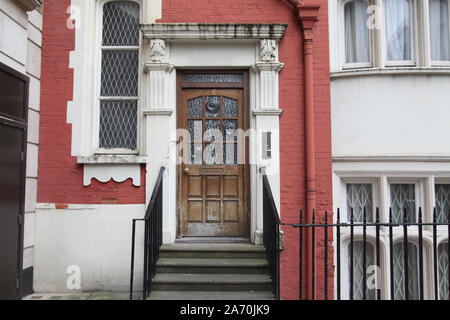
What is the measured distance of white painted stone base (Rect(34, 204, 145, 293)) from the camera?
4285mm

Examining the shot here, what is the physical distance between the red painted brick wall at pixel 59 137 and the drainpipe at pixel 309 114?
2266mm

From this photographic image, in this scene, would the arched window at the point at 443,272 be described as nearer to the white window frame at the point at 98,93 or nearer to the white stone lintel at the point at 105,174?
the white stone lintel at the point at 105,174

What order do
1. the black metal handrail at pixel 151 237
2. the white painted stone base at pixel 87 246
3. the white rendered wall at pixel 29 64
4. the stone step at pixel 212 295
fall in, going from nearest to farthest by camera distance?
the black metal handrail at pixel 151 237 → the stone step at pixel 212 295 → the white rendered wall at pixel 29 64 → the white painted stone base at pixel 87 246

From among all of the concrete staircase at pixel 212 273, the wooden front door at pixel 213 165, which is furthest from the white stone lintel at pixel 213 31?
the concrete staircase at pixel 212 273

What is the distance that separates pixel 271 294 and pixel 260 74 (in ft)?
9.32

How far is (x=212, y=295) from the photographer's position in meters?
3.67

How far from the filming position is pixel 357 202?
459cm

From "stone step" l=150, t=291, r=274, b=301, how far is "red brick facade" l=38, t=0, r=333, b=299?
0.74 meters

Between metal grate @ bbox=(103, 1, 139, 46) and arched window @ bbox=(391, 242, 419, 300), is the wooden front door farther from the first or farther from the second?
arched window @ bbox=(391, 242, 419, 300)

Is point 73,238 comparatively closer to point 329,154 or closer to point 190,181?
point 190,181

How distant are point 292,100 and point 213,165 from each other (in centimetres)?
143

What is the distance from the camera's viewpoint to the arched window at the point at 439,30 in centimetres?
465

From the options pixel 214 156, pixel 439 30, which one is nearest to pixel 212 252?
pixel 214 156

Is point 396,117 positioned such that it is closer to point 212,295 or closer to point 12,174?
point 212,295
